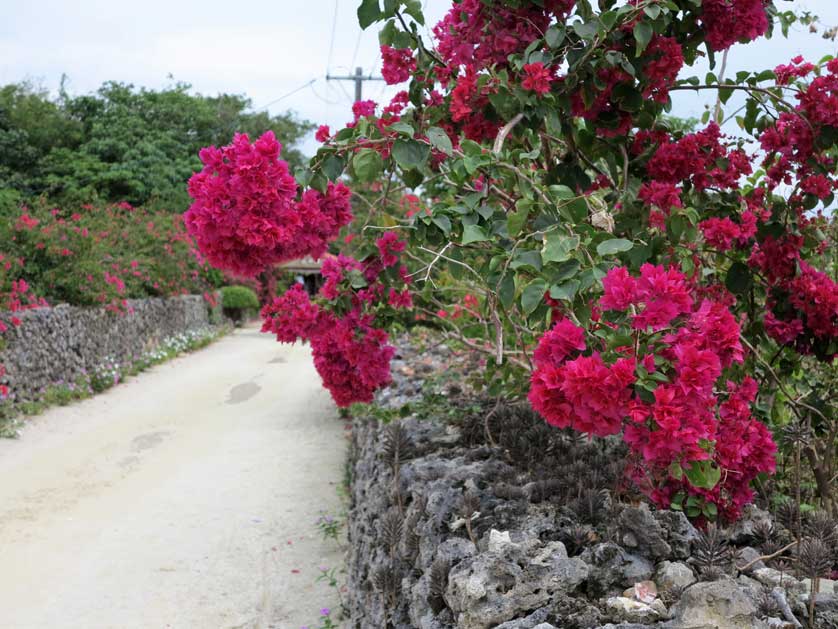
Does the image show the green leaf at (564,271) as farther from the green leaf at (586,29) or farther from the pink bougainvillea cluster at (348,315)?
the pink bougainvillea cluster at (348,315)

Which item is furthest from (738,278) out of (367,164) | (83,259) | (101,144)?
(101,144)

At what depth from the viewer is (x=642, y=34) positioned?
195 cm

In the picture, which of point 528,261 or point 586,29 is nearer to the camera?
point 528,261

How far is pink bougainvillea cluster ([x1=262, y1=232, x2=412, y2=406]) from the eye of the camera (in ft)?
9.27

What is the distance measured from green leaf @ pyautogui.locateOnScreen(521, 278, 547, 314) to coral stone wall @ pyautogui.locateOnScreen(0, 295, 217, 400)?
720cm

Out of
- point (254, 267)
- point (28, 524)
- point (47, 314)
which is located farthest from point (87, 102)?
point (254, 267)

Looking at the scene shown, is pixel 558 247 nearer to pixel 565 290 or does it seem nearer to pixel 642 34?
pixel 565 290

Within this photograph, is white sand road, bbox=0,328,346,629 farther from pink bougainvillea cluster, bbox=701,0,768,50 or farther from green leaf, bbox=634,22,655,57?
pink bougainvillea cluster, bbox=701,0,768,50

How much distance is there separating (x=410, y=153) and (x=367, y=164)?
12cm

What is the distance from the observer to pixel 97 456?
251 inches

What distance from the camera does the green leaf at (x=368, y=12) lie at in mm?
2105

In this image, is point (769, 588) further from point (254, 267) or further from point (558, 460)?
point (254, 267)

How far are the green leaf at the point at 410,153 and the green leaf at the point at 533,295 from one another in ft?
1.58

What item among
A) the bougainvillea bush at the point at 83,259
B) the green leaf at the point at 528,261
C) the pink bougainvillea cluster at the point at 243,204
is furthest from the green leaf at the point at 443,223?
the bougainvillea bush at the point at 83,259
